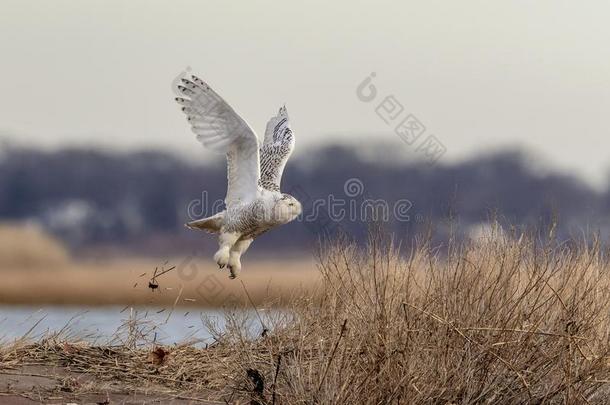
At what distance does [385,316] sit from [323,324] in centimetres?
96

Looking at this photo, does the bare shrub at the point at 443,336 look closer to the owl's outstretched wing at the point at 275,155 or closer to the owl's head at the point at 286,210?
the owl's head at the point at 286,210

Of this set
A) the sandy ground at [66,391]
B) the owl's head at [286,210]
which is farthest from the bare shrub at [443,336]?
the owl's head at [286,210]

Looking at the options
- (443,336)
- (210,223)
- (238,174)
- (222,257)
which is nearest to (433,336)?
(443,336)

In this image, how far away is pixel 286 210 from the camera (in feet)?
28.7

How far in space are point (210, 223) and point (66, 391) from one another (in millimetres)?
2373

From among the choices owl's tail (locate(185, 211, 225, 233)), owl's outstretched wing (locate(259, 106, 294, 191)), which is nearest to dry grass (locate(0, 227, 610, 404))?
owl's tail (locate(185, 211, 225, 233))

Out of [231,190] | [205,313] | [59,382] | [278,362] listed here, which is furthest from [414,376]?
[231,190]

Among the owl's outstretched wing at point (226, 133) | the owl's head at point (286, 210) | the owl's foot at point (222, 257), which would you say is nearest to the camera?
the owl's outstretched wing at point (226, 133)

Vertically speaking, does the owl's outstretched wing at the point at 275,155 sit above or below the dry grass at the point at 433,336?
above

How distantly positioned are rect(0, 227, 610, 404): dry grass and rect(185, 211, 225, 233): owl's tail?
1.71 m

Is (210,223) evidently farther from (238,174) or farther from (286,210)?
(286,210)

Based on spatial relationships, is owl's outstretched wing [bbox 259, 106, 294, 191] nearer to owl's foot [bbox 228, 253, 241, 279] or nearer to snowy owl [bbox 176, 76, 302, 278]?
snowy owl [bbox 176, 76, 302, 278]

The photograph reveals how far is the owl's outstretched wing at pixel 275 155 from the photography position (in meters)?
9.22

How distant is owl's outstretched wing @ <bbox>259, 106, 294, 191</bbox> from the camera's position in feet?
30.2
